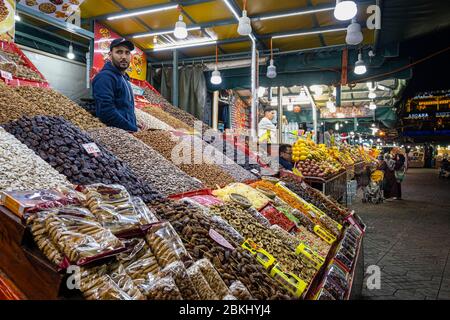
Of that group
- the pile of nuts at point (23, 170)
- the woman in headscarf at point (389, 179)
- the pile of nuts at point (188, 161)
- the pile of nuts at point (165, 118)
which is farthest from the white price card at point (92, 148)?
the woman in headscarf at point (389, 179)

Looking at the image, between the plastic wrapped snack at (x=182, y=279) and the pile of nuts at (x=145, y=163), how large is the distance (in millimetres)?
1141

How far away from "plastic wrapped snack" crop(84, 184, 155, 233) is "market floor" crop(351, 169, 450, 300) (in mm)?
2354

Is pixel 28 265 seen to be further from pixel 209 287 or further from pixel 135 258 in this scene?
pixel 209 287

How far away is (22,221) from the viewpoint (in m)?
1.05

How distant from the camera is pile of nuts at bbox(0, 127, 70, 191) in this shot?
1.45 meters

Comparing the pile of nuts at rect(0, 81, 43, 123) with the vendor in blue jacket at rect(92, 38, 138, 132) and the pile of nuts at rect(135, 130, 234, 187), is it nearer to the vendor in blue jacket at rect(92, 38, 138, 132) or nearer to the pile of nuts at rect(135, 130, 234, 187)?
the vendor in blue jacket at rect(92, 38, 138, 132)

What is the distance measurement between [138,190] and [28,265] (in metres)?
0.83

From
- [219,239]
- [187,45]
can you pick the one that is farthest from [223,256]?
[187,45]

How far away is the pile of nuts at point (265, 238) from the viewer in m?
1.65

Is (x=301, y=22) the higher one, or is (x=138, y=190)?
(x=301, y=22)

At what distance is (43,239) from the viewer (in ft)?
3.32

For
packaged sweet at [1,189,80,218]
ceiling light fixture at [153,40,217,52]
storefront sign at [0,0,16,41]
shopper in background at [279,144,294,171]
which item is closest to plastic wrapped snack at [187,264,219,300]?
packaged sweet at [1,189,80,218]

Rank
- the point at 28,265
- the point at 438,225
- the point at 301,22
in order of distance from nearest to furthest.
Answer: the point at 28,265 → the point at 438,225 → the point at 301,22

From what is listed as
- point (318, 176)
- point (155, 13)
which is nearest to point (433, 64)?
point (318, 176)
